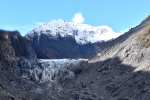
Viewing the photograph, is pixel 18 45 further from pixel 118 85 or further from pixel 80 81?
pixel 118 85

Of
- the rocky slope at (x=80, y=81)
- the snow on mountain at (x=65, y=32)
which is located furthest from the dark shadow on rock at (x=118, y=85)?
the snow on mountain at (x=65, y=32)

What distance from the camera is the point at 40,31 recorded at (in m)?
79.5

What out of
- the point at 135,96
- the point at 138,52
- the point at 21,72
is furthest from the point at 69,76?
the point at 135,96

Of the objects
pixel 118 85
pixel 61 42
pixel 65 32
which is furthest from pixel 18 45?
pixel 65 32

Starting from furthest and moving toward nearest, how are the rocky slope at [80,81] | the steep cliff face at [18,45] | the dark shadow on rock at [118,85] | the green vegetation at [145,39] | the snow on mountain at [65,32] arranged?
the snow on mountain at [65,32] → the steep cliff face at [18,45] → the green vegetation at [145,39] → the rocky slope at [80,81] → the dark shadow on rock at [118,85]

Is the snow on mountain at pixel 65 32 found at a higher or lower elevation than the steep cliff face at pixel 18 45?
higher

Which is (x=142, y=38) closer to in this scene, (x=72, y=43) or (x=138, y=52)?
(x=138, y=52)

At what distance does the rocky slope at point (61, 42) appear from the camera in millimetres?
71938

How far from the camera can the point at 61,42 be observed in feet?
267

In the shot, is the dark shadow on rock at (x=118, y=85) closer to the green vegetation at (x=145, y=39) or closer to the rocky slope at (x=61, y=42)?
the green vegetation at (x=145, y=39)


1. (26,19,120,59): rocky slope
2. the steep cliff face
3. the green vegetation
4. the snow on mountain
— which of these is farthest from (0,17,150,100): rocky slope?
the snow on mountain

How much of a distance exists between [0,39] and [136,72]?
3208 cm

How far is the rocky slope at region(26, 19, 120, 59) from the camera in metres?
71.9

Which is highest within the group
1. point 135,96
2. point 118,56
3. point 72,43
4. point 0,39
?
point 72,43
